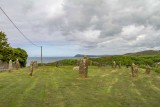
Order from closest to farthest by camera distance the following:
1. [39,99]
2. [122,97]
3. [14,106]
Answer: [14,106] < [39,99] < [122,97]

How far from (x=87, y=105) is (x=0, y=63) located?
34.9m

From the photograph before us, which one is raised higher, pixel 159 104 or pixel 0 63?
pixel 0 63

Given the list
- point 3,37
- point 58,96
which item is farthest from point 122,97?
point 3,37

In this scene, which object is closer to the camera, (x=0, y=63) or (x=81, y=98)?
(x=81, y=98)

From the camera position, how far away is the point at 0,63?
35719 millimetres

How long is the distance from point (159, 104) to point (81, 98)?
528 cm

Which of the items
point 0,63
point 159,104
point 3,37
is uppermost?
point 3,37

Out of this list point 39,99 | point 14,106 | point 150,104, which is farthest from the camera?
point 39,99

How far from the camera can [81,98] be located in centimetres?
985

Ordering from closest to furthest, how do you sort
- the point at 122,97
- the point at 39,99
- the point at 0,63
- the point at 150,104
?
the point at 150,104 < the point at 39,99 < the point at 122,97 < the point at 0,63

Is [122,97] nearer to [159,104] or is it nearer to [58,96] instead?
[159,104]

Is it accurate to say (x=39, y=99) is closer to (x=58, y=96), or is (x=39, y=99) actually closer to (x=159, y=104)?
(x=58, y=96)

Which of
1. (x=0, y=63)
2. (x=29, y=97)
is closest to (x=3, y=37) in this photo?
(x=0, y=63)

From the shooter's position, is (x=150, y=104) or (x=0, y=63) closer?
(x=150, y=104)
